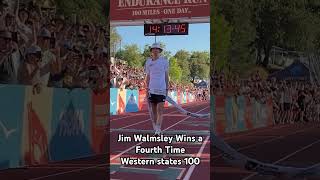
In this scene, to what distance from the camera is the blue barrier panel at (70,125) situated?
37.7 ft

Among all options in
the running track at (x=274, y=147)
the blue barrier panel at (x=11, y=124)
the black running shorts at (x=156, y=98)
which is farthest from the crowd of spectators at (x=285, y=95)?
the black running shorts at (x=156, y=98)

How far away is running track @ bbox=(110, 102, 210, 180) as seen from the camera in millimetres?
5582

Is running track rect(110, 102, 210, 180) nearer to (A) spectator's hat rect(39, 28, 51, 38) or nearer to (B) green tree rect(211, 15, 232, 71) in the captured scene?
(A) spectator's hat rect(39, 28, 51, 38)

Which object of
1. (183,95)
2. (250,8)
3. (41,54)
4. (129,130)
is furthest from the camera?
(250,8)

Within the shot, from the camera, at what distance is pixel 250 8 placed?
706 inches

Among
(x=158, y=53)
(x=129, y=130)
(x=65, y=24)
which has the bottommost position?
(x=129, y=130)

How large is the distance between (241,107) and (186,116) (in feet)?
40.8

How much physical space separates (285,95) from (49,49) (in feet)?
37.6

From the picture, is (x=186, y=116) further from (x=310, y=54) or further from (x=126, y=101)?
(x=310, y=54)

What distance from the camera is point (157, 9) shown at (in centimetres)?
562

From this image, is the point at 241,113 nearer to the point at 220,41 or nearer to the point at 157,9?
the point at 220,41

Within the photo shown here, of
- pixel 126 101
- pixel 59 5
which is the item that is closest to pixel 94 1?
pixel 59 5

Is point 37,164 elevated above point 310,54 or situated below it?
below

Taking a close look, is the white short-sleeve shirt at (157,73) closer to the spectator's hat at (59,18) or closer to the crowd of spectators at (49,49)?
the crowd of spectators at (49,49)
